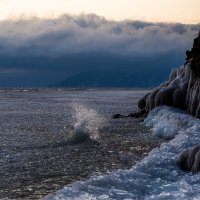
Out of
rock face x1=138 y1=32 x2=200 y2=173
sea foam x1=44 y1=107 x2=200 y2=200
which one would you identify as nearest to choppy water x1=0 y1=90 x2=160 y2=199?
sea foam x1=44 y1=107 x2=200 y2=200

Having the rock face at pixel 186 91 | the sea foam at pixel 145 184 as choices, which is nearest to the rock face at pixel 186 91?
the rock face at pixel 186 91

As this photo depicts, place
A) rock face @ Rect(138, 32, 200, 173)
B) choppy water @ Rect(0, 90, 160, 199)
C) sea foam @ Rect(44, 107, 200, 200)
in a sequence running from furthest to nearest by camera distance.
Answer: rock face @ Rect(138, 32, 200, 173), choppy water @ Rect(0, 90, 160, 199), sea foam @ Rect(44, 107, 200, 200)

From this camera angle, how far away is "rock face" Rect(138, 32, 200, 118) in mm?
39406

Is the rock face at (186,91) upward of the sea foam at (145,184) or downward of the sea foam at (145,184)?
upward

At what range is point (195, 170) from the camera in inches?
651

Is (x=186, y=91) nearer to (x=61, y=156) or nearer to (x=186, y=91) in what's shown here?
(x=186, y=91)

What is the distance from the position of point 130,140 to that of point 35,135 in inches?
302

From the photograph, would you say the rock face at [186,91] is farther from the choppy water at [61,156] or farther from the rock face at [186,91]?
the choppy water at [61,156]

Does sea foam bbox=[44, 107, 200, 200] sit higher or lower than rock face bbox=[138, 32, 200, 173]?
lower

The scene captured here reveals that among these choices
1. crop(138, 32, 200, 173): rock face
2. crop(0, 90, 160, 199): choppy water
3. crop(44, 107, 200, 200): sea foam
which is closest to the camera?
crop(44, 107, 200, 200): sea foam

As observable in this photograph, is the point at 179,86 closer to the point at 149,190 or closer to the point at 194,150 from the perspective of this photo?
the point at 194,150

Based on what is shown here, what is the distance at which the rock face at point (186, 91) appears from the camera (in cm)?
3941

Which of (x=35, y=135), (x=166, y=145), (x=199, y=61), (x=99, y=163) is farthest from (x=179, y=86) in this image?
(x=99, y=163)

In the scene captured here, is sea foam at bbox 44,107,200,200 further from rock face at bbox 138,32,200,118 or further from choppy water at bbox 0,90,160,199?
rock face at bbox 138,32,200,118
